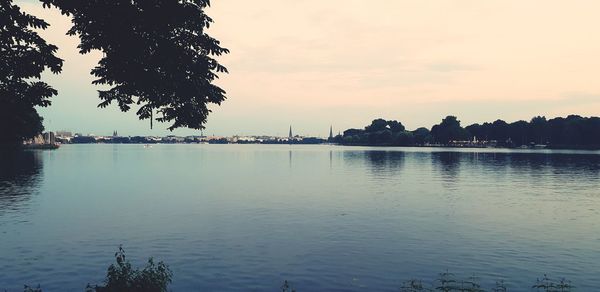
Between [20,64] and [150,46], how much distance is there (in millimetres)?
4166

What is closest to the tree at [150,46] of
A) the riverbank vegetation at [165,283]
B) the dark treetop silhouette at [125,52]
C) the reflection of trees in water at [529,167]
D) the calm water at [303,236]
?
the dark treetop silhouette at [125,52]

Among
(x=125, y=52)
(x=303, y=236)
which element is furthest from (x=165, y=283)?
(x=303, y=236)

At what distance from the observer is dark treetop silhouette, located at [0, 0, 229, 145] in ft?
54.2

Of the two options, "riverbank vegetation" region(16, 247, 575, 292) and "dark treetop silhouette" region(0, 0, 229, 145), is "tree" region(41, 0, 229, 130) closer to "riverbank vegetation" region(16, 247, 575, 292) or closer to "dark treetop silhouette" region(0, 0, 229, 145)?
"dark treetop silhouette" region(0, 0, 229, 145)

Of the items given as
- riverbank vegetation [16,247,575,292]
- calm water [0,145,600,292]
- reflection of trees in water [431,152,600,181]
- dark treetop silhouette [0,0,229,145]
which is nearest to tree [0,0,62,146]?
dark treetop silhouette [0,0,229,145]

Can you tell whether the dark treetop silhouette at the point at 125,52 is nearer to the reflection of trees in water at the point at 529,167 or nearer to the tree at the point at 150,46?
the tree at the point at 150,46

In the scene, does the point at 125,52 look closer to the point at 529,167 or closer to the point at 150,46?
the point at 150,46

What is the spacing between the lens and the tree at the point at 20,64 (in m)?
16.1

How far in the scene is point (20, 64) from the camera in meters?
16.4

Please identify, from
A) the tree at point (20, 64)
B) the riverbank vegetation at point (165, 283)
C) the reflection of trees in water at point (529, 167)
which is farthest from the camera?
the reflection of trees in water at point (529, 167)

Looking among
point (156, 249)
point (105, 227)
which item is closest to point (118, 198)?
point (105, 227)

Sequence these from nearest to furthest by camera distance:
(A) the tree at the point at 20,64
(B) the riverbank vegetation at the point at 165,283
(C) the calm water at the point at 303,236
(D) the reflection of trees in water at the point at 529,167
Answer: (A) the tree at the point at 20,64, (B) the riverbank vegetation at the point at 165,283, (C) the calm water at the point at 303,236, (D) the reflection of trees in water at the point at 529,167

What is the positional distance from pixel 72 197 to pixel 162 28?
5457cm

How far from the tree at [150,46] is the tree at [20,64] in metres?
1.13
